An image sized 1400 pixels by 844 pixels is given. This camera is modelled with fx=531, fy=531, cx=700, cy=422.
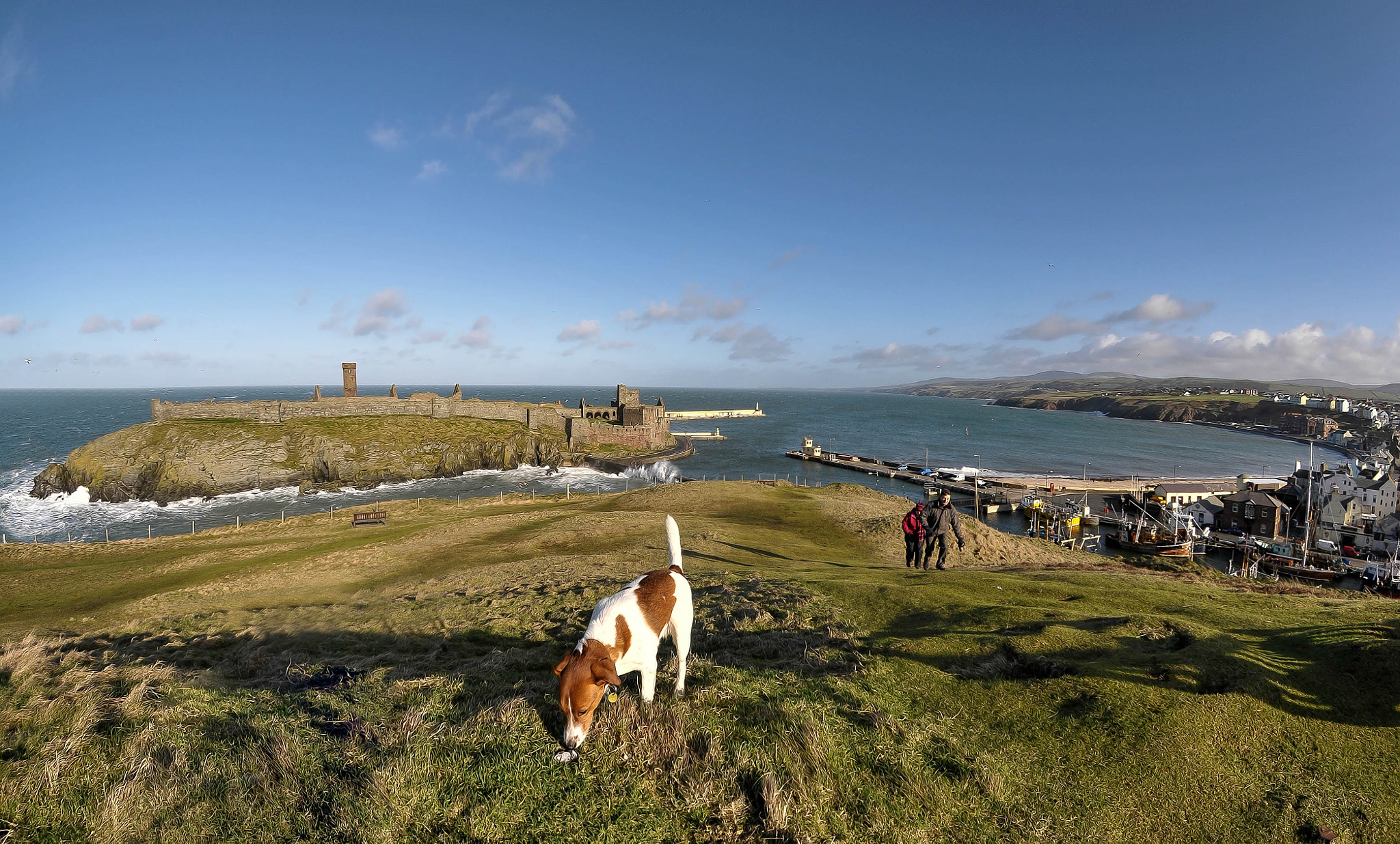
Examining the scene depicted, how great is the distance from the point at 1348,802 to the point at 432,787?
21.9 ft

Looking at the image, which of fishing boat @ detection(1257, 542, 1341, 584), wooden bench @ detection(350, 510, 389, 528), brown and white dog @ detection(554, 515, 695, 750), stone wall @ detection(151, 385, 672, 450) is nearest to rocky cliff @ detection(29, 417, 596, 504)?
stone wall @ detection(151, 385, 672, 450)

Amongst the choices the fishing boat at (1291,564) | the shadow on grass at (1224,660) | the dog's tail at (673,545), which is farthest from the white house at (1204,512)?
the dog's tail at (673,545)

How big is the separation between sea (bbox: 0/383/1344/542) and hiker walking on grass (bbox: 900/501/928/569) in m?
46.5

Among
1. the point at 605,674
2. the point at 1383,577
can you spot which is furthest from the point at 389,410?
the point at 1383,577

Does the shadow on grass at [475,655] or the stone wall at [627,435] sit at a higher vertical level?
the shadow on grass at [475,655]

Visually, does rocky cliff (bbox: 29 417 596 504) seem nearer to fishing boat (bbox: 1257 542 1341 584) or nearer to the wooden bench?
the wooden bench

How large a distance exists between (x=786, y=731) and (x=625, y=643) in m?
1.63

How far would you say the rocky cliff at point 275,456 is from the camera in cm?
5247

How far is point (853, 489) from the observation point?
39281 millimetres

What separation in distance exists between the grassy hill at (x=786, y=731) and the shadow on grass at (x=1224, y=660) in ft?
0.10

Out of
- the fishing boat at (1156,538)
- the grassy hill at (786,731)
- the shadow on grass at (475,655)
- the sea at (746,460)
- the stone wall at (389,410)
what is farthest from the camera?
the stone wall at (389,410)

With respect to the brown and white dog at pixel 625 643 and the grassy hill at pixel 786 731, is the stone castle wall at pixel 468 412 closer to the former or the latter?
the grassy hill at pixel 786 731

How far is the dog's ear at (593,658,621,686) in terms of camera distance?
4477mm

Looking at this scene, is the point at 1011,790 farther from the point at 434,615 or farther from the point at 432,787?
the point at 434,615
